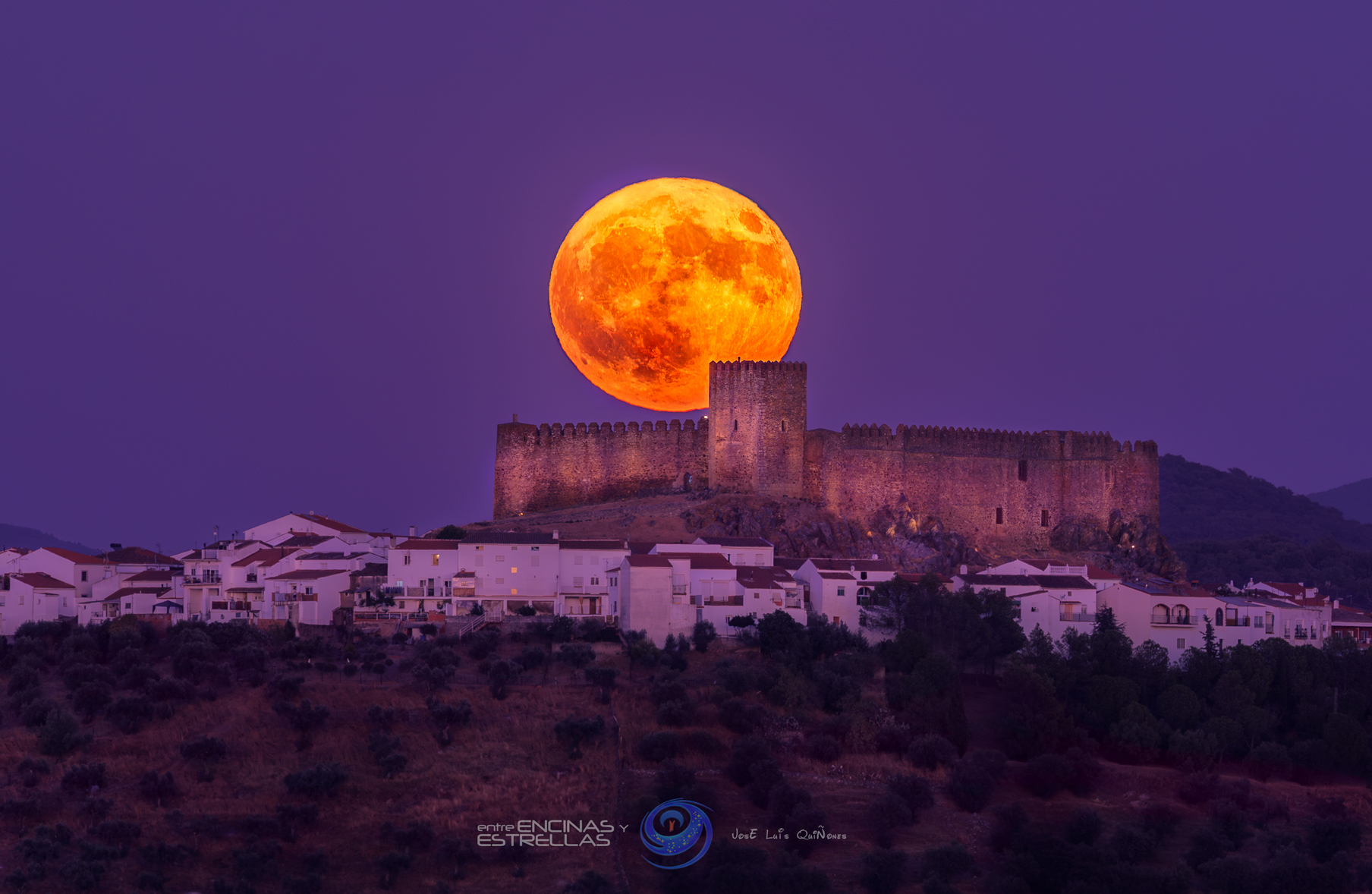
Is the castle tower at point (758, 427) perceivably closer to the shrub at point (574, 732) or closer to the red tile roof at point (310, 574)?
the red tile roof at point (310, 574)

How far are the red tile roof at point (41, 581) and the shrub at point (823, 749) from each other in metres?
20.1

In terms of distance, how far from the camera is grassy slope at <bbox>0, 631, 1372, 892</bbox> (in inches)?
1076

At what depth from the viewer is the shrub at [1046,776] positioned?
30.6 m

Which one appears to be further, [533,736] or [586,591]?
[586,591]

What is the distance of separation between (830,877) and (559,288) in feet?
77.3

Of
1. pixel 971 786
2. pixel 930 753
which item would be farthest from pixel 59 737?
pixel 971 786

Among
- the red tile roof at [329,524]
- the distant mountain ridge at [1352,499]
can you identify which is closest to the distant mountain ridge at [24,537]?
the red tile roof at [329,524]

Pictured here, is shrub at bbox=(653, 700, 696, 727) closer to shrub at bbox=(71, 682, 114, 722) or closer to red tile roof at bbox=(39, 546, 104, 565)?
shrub at bbox=(71, 682, 114, 722)

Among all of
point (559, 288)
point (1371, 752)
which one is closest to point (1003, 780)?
point (1371, 752)

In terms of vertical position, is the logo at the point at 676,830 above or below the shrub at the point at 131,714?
below

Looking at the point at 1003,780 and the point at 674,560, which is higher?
the point at 674,560

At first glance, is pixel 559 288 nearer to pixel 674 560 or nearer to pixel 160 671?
pixel 674 560

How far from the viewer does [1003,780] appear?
Result: 31.2 m

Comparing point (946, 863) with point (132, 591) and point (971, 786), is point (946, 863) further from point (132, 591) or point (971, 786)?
point (132, 591)
